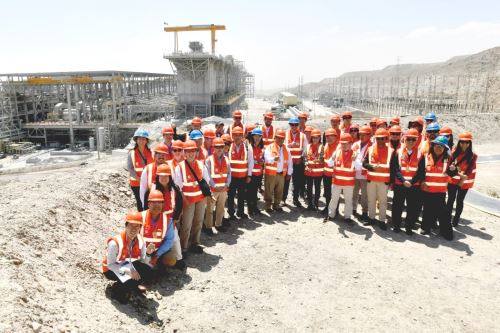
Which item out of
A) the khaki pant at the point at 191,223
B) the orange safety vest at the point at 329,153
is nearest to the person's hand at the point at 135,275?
the khaki pant at the point at 191,223

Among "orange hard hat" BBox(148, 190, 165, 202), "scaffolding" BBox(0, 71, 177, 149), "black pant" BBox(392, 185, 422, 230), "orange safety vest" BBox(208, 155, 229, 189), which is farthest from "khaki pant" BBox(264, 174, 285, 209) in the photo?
"scaffolding" BBox(0, 71, 177, 149)

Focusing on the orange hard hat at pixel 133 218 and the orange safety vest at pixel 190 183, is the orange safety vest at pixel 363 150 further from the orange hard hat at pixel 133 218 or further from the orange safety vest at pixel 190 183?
the orange hard hat at pixel 133 218

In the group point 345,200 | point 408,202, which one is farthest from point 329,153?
point 408,202

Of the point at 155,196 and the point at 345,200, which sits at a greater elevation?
the point at 155,196

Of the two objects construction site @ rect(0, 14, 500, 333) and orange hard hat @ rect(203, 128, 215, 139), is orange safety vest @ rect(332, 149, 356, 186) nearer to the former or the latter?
construction site @ rect(0, 14, 500, 333)

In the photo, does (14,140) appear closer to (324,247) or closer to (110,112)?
(110,112)

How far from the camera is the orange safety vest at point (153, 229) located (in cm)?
471

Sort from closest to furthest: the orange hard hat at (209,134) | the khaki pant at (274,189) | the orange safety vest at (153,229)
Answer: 1. the orange safety vest at (153,229)
2. the orange hard hat at (209,134)
3. the khaki pant at (274,189)

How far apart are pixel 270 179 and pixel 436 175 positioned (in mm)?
3140

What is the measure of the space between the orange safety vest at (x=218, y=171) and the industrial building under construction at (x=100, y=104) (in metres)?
33.5

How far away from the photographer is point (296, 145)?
7.92 metres

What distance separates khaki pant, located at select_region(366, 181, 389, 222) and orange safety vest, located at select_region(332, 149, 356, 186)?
39 cm

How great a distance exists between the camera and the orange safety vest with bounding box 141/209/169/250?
4.71 m

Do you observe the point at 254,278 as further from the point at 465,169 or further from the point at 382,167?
the point at 465,169
